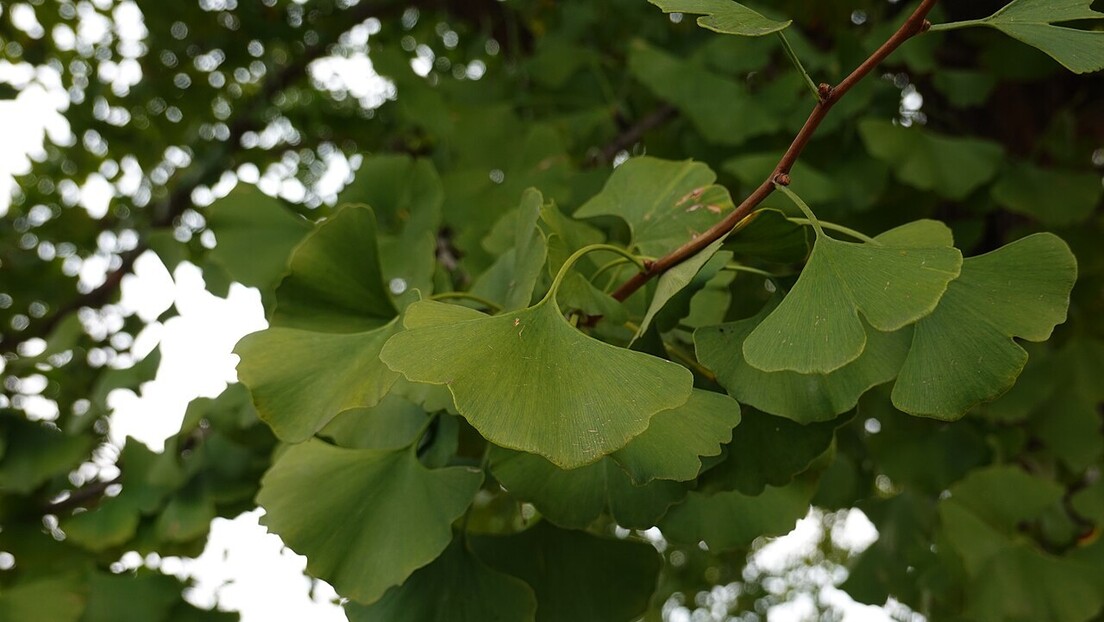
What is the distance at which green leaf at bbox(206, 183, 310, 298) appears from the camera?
2.36 ft

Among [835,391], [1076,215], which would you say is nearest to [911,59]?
[1076,215]

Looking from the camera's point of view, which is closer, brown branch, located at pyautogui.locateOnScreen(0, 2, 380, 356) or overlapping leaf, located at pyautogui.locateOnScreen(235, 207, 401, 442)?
A: overlapping leaf, located at pyautogui.locateOnScreen(235, 207, 401, 442)

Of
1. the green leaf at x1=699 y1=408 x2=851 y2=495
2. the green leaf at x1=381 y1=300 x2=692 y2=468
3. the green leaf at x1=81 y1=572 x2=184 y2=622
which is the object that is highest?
the green leaf at x1=381 y1=300 x2=692 y2=468

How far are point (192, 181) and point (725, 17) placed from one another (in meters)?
1.26

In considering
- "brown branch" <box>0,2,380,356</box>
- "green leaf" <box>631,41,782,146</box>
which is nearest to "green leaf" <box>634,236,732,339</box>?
"green leaf" <box>631,41,782,146</box>

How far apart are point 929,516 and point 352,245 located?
84 cm

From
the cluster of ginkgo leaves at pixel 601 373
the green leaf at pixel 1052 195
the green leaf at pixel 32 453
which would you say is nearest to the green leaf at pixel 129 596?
the green leaf at pixel 32 453

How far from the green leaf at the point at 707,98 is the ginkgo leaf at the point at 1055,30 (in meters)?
0.55

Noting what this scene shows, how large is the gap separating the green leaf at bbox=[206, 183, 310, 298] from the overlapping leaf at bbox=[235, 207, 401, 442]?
246mm

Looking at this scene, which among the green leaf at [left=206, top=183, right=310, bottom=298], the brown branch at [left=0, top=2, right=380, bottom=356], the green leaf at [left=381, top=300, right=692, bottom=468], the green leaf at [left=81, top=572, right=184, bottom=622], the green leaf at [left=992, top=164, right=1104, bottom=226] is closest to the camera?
the green leaf at [left=381, top=300, right=692, bottom=468]

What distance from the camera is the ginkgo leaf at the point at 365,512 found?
16.7 inches

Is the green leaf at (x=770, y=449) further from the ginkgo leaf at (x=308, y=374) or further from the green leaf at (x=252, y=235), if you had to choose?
the green leaf at (x=252, y=235)

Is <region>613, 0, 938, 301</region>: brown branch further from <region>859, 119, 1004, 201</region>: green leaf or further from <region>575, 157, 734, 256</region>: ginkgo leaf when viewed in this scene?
<region>859, 119, 1004, 201</region>: green leaf

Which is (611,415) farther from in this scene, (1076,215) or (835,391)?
(1076,215)
